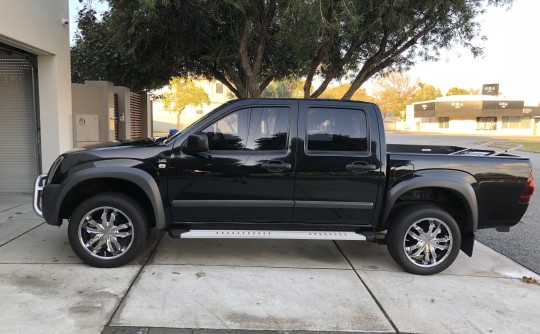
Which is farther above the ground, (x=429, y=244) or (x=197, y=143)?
(x=197, y=143)

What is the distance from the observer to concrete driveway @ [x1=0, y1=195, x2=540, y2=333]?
3783 mm

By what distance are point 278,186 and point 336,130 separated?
94 centimetres

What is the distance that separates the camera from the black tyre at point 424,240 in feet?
16.2

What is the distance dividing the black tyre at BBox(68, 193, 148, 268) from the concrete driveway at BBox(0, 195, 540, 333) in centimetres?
18

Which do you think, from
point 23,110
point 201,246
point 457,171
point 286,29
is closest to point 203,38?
point 286,29

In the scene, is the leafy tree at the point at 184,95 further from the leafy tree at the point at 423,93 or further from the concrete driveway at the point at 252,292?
the leafy tree at the point at 423,93

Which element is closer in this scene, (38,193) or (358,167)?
(358,167)

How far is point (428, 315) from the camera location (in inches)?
159

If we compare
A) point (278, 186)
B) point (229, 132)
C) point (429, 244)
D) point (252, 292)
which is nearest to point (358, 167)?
point (278, 186)

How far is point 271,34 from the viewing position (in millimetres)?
10531

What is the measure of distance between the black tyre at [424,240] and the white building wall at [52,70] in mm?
6671

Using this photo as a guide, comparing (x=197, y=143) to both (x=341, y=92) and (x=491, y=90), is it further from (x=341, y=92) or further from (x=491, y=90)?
(x=491, y=90)

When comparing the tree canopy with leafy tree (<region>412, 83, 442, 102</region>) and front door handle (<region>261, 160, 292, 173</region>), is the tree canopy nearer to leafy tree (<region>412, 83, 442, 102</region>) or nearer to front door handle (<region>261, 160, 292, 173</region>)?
front door handle (<region>261, 160, 292, 173</region>)

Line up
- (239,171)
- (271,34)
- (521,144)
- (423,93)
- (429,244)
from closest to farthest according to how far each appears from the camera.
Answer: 1. (239,171)
2. (429,244)
3. (521,144)
4. (271,34)
5. (423,93)
